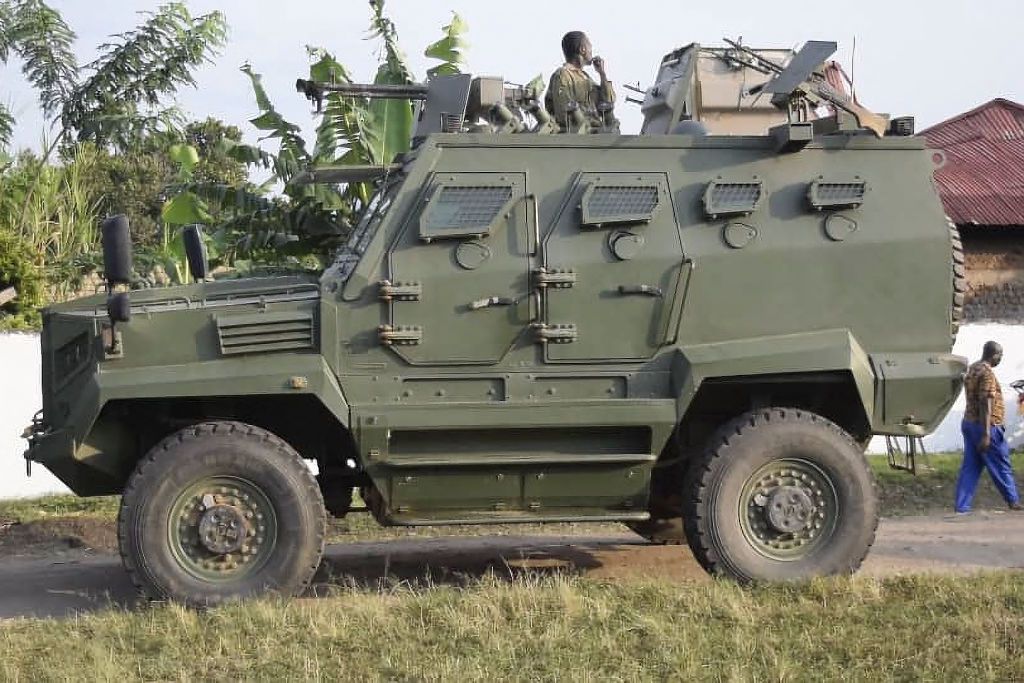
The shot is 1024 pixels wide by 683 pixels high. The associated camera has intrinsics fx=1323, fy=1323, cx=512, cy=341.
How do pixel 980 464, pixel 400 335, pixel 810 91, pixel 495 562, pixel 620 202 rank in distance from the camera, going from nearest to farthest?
1. pixel 400 335
2. pixel 620 202
3. pixel 810 91
4. pixel 495 562
5. pixel 980 464

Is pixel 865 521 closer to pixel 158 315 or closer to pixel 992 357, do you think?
pixel 158 315

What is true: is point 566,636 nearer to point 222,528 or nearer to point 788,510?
point 788,510

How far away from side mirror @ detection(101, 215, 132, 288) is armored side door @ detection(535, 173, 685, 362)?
217cm

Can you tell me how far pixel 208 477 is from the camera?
6723 millimetres

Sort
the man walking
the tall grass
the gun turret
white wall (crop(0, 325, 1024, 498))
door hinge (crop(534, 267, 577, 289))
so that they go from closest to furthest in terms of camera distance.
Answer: door hinge (crop(534, 267, 577, 289)) < the gun turret < the man walking < white wall (crop(0, 325, 1024, 498)) < the tall grass

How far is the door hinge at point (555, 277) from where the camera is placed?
23.1 ft

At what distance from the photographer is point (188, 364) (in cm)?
680

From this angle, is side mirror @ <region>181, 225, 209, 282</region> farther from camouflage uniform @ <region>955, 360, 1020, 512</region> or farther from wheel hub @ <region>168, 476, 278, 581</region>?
camouflage uniform @ <region>955, 360, 1020, 512</region>

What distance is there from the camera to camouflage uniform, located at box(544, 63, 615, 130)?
27.3 ft

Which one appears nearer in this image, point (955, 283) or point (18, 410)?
point (955, 283)

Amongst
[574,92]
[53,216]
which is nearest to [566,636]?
[574,92]

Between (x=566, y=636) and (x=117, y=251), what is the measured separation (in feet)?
9.83

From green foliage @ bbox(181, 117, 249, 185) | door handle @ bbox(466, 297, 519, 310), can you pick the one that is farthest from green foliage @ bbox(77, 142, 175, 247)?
door handle @ bbox(466, 297, 519, 310)

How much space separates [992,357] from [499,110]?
18.2 feet
